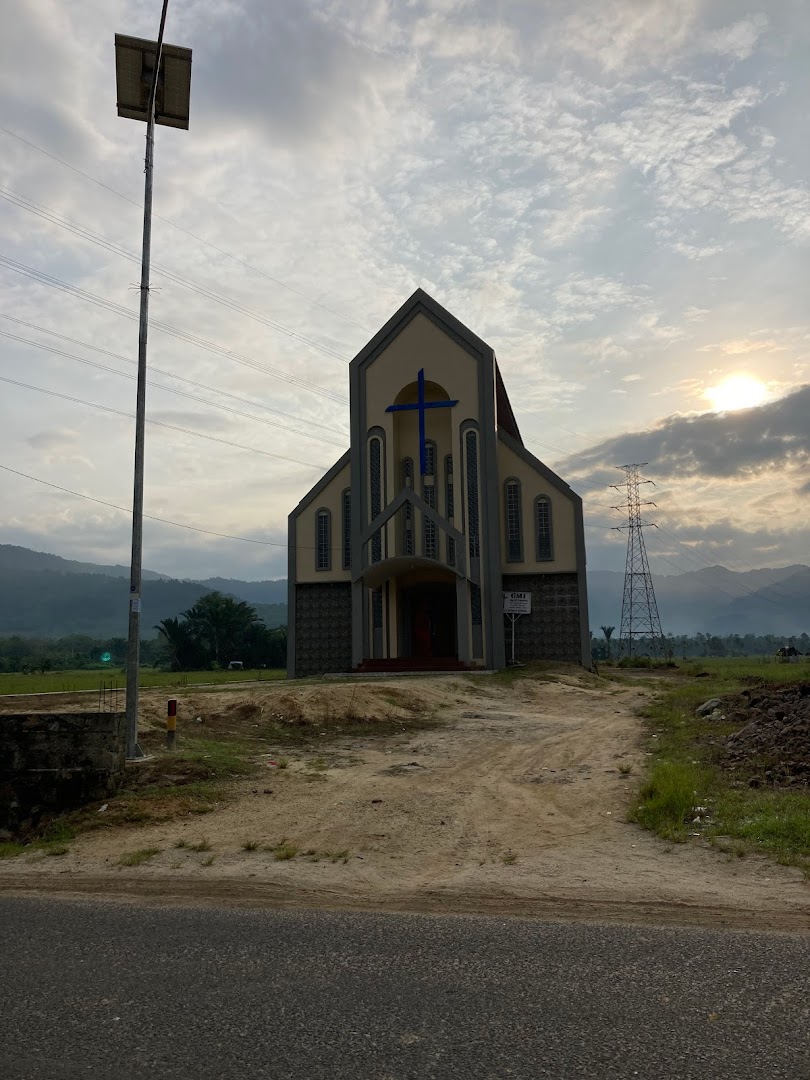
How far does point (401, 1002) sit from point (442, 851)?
14.3 ft

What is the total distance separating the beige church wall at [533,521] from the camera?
123 ft

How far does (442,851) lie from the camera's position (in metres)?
9.02

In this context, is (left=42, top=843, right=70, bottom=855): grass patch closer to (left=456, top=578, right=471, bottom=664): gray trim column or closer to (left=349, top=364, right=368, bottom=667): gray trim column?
(left=456, top=578, right=471, bottom=664): gray trim column

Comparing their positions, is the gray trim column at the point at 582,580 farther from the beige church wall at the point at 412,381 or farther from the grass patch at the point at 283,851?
the grass patch at the point at 283,851

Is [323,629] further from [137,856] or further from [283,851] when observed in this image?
[283,851]

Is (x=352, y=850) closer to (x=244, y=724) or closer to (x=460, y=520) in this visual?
(x=244, y=724)

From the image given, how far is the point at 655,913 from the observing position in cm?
650

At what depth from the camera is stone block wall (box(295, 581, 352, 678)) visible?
3872cm

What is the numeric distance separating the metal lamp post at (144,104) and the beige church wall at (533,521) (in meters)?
24.6

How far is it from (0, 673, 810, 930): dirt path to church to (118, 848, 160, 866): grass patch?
111 mm

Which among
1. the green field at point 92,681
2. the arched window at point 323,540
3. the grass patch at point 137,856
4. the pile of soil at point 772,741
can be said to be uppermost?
the arched window at point 323,540

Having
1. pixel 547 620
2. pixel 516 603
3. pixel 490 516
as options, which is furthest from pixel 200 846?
pixel 547 620

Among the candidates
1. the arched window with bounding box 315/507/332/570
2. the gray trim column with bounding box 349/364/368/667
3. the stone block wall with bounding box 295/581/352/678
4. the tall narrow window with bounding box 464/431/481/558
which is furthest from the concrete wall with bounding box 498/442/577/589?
the arched window with bounding box 315/507/332/570

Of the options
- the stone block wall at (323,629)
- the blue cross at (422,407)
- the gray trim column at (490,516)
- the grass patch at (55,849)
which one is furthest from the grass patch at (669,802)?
the stone block wall at (323,629)
